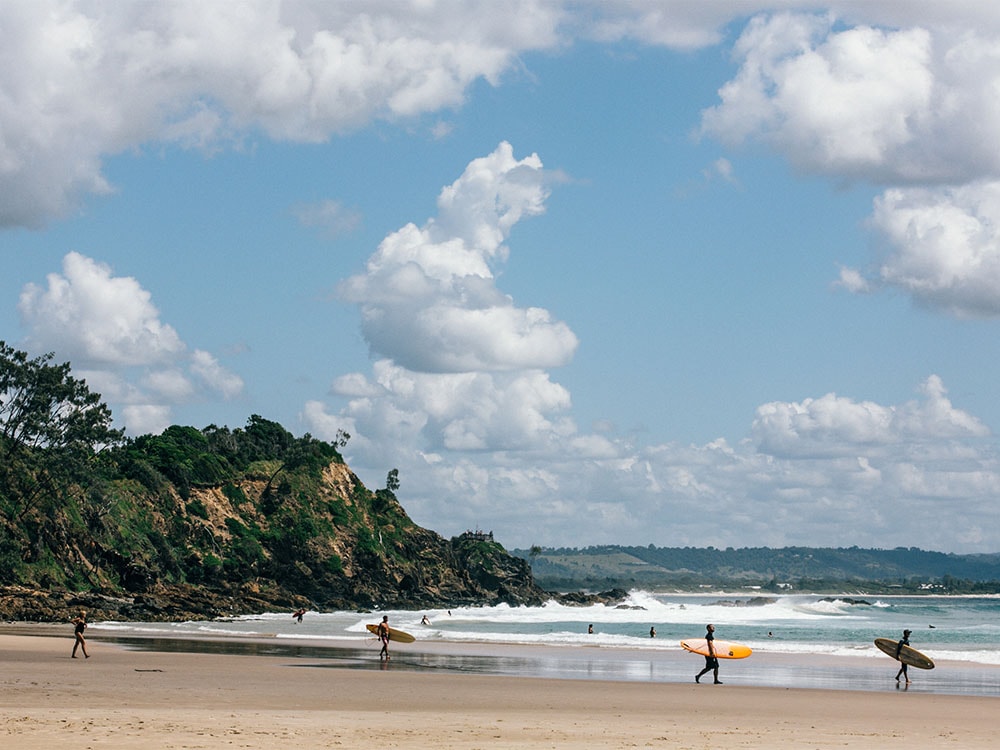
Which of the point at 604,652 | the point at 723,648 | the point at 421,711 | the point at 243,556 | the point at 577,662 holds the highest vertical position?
the point at 243,556

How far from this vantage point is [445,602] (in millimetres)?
125938

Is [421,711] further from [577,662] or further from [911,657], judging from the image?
[911,657]

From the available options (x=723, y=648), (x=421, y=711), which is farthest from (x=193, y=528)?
(x=421, y=711)

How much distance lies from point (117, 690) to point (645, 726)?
41.8 feet

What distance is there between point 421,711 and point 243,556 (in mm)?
87813

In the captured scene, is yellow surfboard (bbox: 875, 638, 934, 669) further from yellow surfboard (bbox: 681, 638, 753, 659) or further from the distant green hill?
the distant green hill

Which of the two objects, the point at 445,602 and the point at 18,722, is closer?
the point at 18,722

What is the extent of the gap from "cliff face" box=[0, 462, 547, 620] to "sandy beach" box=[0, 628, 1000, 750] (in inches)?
1584

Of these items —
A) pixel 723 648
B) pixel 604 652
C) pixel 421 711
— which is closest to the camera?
pixel 421 711

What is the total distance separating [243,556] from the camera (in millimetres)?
108562

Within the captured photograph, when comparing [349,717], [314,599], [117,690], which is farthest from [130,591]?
[349,717]

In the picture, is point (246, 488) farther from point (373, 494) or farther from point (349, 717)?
point (349, 717)

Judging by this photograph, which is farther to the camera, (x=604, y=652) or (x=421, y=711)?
(x=604, y=652)

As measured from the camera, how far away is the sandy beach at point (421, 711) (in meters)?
19.2
